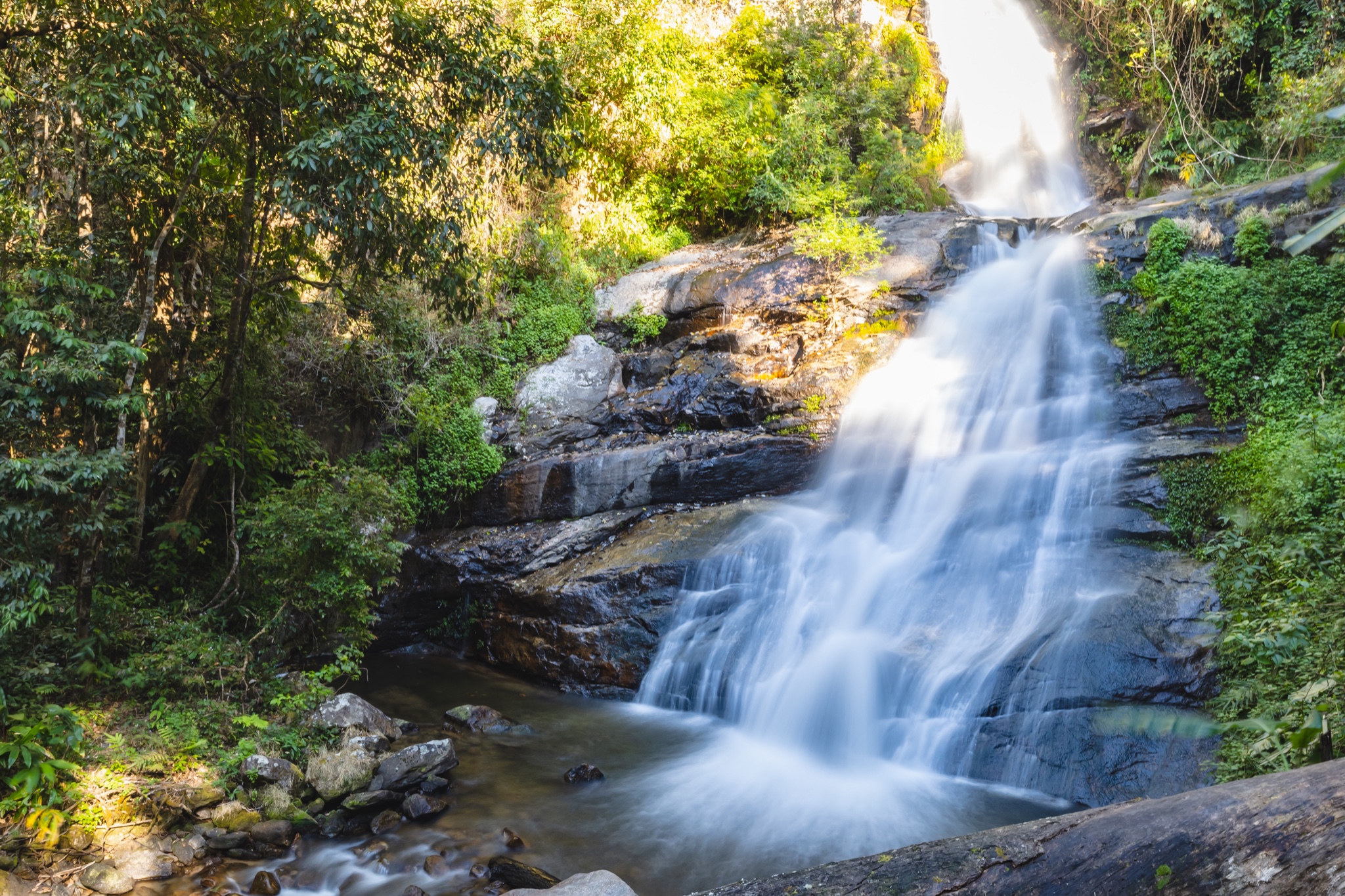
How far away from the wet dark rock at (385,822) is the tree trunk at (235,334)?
443 centimetres

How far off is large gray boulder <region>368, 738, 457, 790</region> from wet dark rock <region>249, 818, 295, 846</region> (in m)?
0.73

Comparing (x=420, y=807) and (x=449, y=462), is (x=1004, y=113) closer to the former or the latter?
(x=449, y=462)

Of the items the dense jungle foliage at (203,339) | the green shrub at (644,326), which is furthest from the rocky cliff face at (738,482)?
the dense jungle foliage at (203,339)

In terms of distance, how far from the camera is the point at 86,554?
22.7 ft

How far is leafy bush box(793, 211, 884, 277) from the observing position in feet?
47.5

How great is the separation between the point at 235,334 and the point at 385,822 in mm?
5454

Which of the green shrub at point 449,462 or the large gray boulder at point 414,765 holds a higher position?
the green shrub at point 449,462

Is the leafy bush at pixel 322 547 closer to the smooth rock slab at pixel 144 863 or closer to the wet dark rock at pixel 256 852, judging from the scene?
the wet dark rock at pixel 256 852

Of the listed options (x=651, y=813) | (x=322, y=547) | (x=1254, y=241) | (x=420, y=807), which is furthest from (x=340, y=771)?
(x=1254, y=241)

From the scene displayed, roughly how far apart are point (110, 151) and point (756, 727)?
855 centimetres

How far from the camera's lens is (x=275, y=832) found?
249 inches

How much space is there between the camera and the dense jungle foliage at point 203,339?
6418mm

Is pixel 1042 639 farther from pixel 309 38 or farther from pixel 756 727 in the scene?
pixel 309 38

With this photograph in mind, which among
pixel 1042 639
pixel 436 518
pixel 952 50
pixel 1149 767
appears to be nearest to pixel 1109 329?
pixel 1042 639
